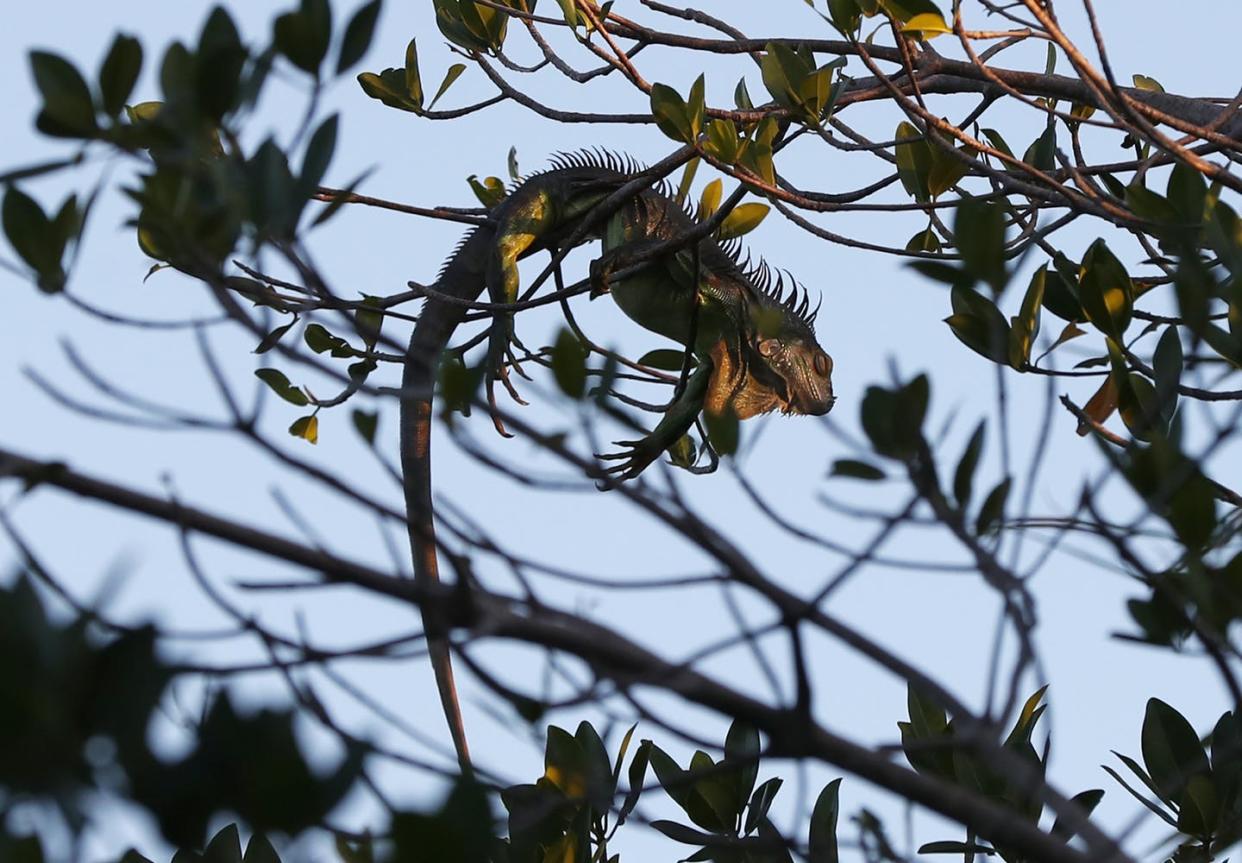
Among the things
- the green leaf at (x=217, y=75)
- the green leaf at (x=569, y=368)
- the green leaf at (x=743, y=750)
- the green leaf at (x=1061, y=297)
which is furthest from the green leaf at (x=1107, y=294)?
the green leaf at (x=217, y=75)

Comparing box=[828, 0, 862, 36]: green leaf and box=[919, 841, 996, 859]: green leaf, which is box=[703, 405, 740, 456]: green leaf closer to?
box=[919, 841, 996, 859]: green leaf

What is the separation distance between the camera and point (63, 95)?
2076 millimetres

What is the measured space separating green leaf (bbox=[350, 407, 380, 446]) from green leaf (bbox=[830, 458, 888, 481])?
0.57 meters

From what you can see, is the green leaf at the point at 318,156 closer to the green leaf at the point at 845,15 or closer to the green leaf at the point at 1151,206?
the green leaf at the point at 1151,206

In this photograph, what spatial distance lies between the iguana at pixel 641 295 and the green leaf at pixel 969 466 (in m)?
2.77

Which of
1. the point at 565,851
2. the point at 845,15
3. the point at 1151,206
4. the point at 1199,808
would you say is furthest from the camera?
the point at 845,15

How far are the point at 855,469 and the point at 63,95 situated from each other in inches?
41.7

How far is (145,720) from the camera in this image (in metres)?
1.56

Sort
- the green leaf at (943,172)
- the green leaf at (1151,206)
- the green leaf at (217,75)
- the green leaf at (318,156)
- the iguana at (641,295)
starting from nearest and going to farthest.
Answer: the green leaf at (217,75)
the green leaf at (318,156)
the green leaf at (1151,206)
the green leaf at (943,172)
the iguana at (641,295)

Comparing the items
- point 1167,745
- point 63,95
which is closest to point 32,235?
point 63,95

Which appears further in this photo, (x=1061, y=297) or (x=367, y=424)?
(x=1061, y=297)

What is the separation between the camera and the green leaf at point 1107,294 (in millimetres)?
3240

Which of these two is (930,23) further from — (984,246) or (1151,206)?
(984,246)

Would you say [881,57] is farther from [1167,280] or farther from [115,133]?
[115,133]
